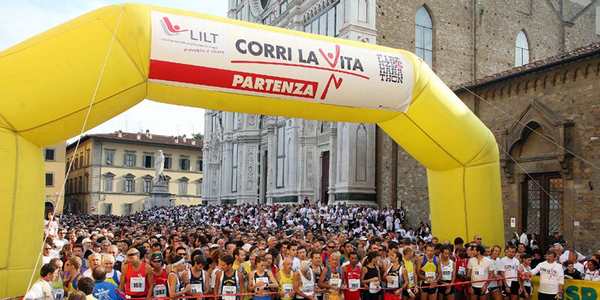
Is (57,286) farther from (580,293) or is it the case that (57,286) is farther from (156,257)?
(580,293)

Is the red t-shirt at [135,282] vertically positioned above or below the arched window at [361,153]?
below

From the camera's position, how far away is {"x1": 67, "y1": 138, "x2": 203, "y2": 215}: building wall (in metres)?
65.8

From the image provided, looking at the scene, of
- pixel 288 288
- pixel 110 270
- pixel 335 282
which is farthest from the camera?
pixel 335 282

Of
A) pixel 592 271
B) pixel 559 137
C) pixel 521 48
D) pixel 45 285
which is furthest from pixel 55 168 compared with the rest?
pixel 592 271

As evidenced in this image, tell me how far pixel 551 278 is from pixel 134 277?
7083 mm

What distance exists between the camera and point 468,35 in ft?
108

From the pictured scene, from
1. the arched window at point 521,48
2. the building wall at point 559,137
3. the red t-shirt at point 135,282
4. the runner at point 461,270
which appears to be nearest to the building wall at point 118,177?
the arched window at point 521,48

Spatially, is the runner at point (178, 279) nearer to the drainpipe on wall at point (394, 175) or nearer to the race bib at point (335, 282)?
the race bib at point (335, 282)

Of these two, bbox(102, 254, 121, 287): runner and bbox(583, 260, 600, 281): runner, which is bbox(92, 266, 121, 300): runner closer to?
bbox(102, 254, 121, 287): runner

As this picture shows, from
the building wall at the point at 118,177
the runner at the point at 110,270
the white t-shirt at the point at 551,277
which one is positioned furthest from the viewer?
the building wall at the point at 118,177

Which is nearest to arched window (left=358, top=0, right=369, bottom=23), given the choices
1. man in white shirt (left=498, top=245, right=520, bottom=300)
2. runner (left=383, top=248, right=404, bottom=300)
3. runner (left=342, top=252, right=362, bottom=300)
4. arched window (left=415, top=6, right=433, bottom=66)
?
arched window (left=415, top=6, right=433, bottom=66)

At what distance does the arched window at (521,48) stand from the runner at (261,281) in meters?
30.0

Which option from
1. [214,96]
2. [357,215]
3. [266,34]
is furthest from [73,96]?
[357,215]

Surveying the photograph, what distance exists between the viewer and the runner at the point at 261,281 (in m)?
8.36
